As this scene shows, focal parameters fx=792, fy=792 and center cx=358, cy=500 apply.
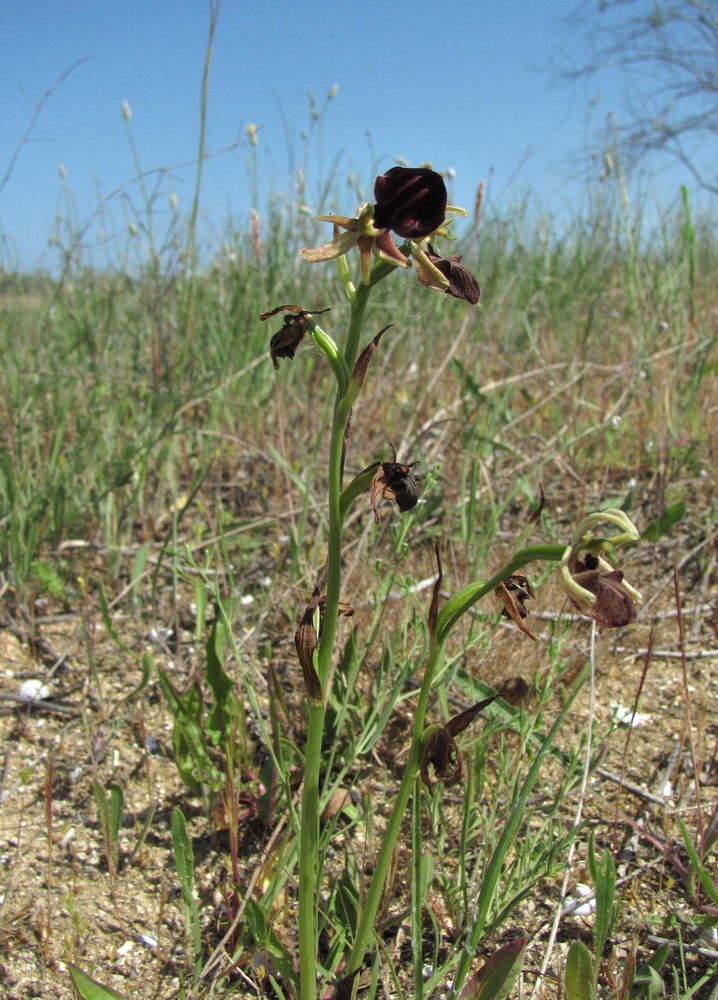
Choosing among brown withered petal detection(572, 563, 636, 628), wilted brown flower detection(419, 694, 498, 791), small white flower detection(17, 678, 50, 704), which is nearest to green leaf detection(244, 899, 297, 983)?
wilted brown flower detection(419, 694, 498, 791)

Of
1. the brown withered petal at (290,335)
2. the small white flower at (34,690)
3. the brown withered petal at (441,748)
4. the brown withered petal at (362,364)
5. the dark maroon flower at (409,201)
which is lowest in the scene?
the small white flower at (34,690)

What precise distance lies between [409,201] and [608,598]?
0.49 metres

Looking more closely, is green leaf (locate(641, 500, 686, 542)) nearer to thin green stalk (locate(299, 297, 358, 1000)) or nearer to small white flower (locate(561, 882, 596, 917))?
small white flower (locate(561, 882, 596, 917))

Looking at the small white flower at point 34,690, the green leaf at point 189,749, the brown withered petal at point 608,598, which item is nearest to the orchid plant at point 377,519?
the brown withered petal at point 608,598

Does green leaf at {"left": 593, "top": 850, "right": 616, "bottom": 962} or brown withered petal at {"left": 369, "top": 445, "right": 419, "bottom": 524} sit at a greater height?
brown withered petal at {"left": 369, "top": 445, "right": 419, "bottom": 524}

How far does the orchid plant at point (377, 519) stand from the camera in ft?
2.83

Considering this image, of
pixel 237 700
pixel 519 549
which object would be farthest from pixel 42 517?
pixel 519 549

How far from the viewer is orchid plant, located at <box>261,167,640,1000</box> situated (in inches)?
34.0

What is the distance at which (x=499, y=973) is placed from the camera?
109 cm

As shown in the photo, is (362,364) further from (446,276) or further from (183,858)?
(183,858)

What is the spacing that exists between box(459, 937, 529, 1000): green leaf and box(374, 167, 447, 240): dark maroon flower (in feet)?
3.07

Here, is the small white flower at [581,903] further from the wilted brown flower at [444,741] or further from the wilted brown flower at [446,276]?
the wilted brown flower at [446,276]

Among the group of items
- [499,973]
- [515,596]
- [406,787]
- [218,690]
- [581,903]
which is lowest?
[581,903]

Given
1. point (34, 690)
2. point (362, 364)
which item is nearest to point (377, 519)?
point (362, 364)
